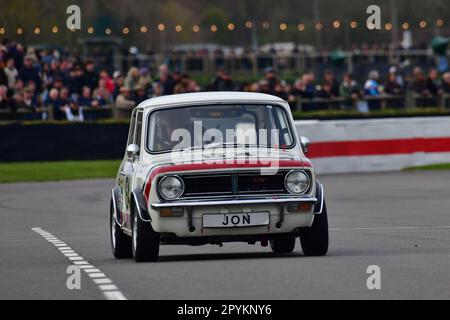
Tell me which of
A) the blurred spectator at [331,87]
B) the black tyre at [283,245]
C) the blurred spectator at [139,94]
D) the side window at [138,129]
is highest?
the side window at [138,129]

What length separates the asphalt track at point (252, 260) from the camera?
10.9m

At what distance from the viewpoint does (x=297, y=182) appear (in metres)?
13.7

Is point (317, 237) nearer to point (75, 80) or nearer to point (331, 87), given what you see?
point (75, 80)

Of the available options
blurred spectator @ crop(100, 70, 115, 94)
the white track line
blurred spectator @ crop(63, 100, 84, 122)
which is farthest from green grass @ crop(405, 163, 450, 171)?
the white track line

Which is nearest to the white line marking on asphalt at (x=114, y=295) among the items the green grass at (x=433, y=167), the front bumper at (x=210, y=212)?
the front bumper at (x=210, y=212)

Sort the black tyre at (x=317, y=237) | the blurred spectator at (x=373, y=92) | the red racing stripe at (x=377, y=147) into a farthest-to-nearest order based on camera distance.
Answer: the blurred spectator at (x=373, y=92)
the red racing stripe at (x=377, y=147)
the black tyre at (x=317, y=237)

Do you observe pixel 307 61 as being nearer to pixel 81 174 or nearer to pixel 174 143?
pixel 81 174

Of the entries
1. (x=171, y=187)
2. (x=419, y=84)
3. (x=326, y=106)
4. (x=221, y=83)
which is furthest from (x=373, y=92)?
(x=171, y=187)

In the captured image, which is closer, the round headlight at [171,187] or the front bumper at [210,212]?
the front bumper at [210,212]

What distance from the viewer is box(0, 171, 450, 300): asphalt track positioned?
1091 centimetres

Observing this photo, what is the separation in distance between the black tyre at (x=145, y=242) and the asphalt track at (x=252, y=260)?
0.19 metres

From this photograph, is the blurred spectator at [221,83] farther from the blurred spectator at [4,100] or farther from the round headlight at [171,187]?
the round headlight at [171,187]
